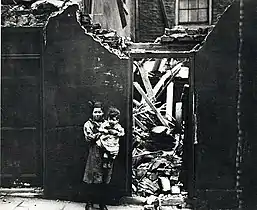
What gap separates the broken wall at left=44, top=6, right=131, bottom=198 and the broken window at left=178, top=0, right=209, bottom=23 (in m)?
3.25

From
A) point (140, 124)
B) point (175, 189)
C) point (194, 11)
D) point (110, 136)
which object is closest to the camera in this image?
point (110, 136)

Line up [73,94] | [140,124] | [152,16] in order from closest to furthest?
[73,94], [140,124], [152,16]

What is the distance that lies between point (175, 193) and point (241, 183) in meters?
0.48

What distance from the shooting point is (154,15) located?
626 cm

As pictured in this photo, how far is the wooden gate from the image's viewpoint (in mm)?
3096

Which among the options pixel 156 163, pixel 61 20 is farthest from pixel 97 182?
pixel 61 20

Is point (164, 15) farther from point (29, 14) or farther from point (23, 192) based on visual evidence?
point (23, 192)

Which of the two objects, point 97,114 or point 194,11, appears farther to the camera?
point 194,11

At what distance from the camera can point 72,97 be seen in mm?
3090

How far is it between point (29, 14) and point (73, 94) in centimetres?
65

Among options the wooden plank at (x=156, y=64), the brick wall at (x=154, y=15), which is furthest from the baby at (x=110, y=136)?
the brick wall at (x=154, y=15)

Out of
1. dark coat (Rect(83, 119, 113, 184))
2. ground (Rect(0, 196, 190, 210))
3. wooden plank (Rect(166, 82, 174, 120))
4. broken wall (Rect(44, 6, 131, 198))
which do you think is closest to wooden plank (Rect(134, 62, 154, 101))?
wooden plank (Rect(166, 82, 174, 120))

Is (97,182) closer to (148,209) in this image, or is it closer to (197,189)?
(148,209)

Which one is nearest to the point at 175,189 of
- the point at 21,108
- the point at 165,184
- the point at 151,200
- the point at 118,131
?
the point at 165,184
